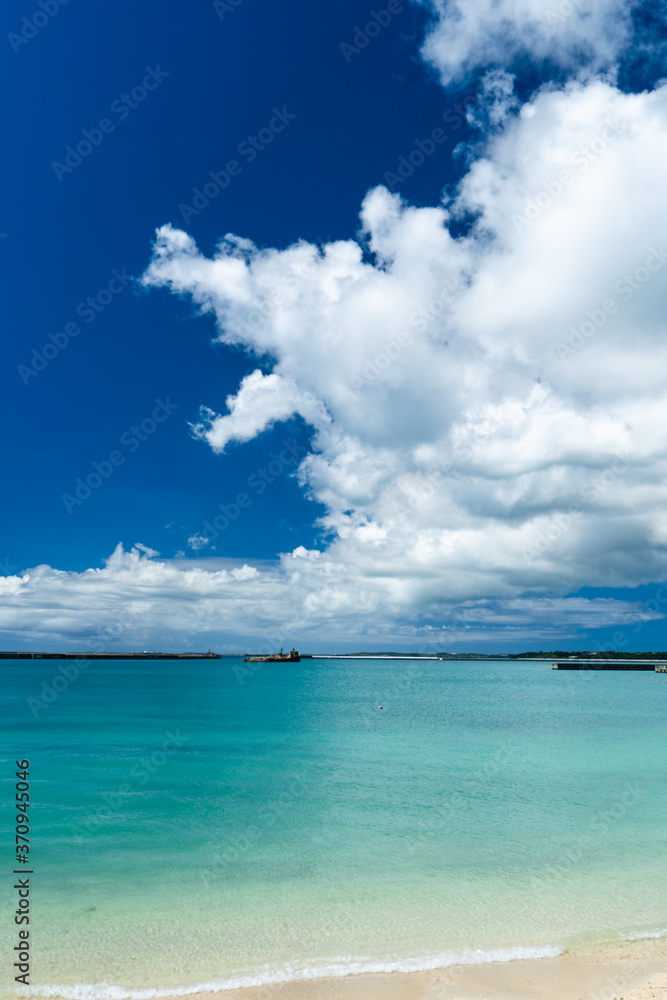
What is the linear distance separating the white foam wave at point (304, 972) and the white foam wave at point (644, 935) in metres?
1.75

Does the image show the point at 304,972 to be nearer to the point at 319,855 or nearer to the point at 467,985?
the point at 467,985

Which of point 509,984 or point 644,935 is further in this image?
point 644,935

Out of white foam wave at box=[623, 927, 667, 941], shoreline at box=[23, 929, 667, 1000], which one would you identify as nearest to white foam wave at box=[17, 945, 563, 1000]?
shoreline at box=[23, 929, 667, 1000]

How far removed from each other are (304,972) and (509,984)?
12.3 feet

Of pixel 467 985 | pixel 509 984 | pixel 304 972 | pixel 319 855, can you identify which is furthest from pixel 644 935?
pixel 319 855

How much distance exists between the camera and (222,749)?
36312mm

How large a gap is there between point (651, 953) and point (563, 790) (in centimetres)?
1540

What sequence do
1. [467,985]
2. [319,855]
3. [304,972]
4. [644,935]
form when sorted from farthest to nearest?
1. [319,855]
2. [644,935]
3. [304,972]
4. [467,985]

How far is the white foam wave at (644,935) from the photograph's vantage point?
1201 cm

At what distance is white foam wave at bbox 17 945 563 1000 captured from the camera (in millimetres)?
10030

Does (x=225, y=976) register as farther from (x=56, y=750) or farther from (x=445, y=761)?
(x=56, y=750)

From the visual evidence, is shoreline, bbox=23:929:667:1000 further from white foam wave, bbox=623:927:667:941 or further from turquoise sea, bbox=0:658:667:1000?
white foam wave, bbox=623:927:667:941

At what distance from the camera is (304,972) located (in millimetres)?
10672

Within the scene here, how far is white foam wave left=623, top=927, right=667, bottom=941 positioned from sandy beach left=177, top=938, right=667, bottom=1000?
804mm
